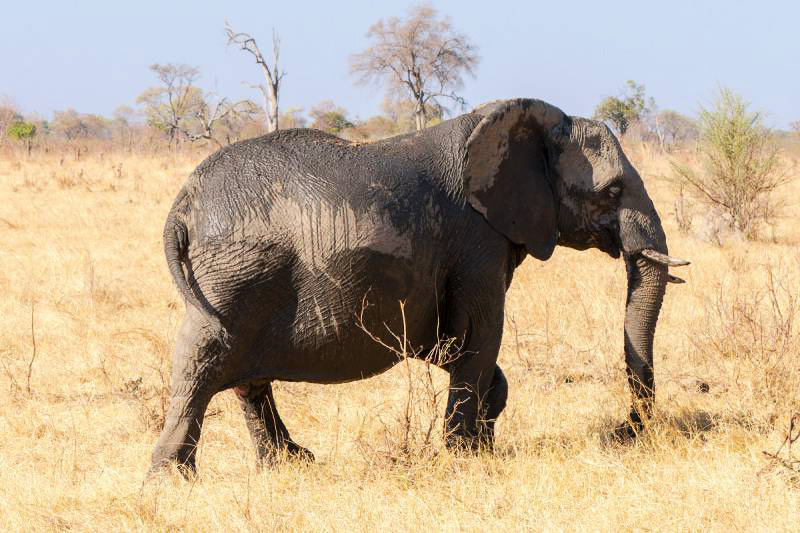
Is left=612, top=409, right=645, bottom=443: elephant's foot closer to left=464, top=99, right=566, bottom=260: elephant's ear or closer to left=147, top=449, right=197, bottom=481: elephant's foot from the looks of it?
left=464, top=99, right=566, bottom=260: elephant's ear

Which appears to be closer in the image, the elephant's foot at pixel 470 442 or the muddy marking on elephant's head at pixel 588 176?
the elephant's foot at pixel 470 442

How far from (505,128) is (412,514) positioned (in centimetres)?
200

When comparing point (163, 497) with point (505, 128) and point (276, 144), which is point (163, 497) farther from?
point (505, 128)

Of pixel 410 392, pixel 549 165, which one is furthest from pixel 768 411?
pixel 410 392

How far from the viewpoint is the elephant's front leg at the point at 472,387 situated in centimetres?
484

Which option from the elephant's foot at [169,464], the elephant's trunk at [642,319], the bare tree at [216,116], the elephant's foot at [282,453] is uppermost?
the bare tree at [216,116]

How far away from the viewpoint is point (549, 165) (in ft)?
16.8

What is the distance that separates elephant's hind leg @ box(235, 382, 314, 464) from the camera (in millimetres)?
5062

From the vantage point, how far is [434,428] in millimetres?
5324

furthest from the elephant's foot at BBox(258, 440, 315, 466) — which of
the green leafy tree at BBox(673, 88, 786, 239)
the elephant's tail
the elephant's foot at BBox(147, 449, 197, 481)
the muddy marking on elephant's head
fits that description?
the green leafy tree at BBox(673, 88, 786, 239)

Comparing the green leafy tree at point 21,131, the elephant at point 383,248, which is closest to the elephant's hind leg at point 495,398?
the elephant at point 383,248

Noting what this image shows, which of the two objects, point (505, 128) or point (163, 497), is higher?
point (505, 128)

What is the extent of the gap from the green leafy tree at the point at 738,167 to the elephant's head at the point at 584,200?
8494 millimetres

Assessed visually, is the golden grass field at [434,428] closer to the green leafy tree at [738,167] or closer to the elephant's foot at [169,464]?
the elephant's foot at [169,464]
